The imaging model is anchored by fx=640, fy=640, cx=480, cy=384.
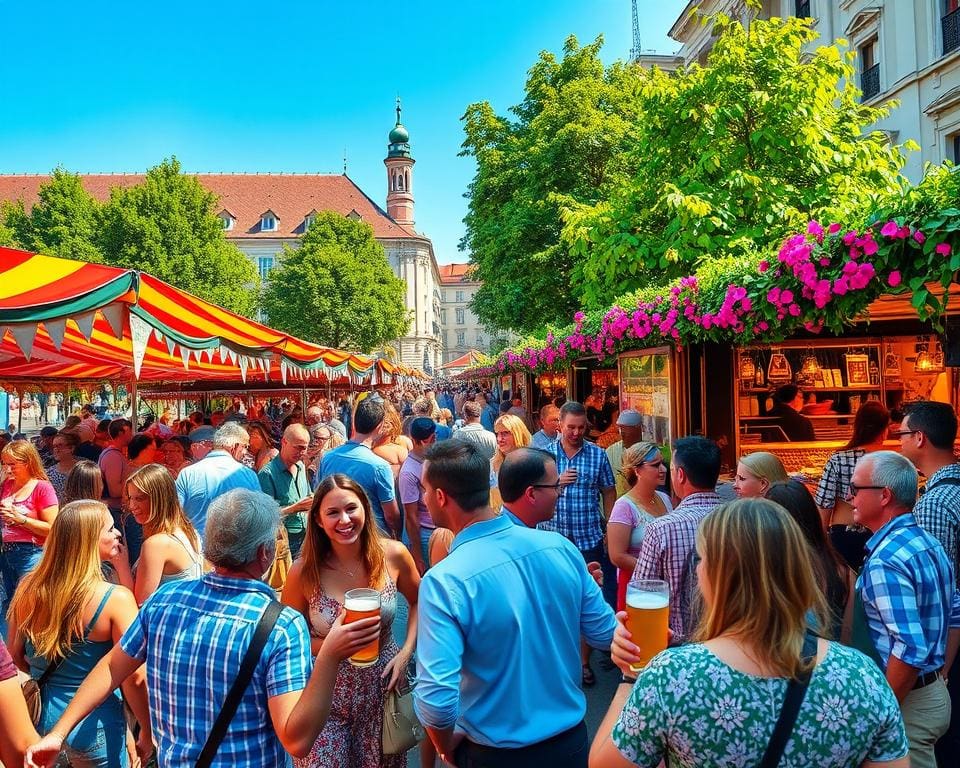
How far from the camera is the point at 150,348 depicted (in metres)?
8.42

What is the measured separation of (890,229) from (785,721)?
2.62 m

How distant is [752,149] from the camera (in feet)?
30.9

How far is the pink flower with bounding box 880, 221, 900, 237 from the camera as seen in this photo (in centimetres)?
301

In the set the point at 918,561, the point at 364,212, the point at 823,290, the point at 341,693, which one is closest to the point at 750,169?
the point at 823,290

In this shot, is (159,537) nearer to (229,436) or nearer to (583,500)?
(229,436)

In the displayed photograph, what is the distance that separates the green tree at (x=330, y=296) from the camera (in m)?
36.8

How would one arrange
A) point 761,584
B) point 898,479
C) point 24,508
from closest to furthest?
point 761,584, point 898,479, point 24,508

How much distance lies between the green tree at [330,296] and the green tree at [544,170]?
17.4m

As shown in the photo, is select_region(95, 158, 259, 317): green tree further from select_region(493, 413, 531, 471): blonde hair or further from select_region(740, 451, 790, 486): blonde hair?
select_region(740, 451, 790, 486): blonde hair

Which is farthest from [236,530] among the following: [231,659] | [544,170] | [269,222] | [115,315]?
[269,222]

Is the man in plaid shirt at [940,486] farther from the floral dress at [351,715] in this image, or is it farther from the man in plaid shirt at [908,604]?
the floral dress at [351,715]

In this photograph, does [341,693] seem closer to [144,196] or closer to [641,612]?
[641,612]

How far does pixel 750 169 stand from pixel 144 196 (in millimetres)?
29968

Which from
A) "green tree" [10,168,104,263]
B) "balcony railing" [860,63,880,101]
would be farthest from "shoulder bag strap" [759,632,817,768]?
"green tree" [10,168,104,263]
